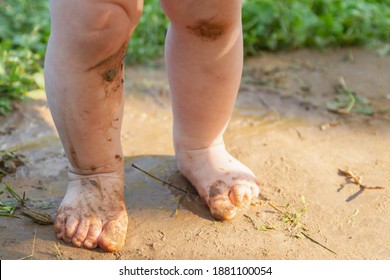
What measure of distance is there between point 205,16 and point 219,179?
505 millimetres

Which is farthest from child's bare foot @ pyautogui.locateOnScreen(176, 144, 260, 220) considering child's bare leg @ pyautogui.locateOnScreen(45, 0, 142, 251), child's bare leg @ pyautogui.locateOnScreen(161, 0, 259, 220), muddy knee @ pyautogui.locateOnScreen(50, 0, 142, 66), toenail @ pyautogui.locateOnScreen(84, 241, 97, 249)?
muddy knee @ pyautogui.locateOnScreen(50, 0, 142, 66)

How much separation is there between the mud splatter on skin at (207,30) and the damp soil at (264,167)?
0.51 meters

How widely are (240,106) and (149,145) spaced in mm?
515

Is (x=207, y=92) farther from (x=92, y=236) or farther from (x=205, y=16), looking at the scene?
(x=92, y=236)

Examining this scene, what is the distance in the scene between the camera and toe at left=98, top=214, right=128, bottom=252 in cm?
165

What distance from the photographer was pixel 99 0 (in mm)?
1499

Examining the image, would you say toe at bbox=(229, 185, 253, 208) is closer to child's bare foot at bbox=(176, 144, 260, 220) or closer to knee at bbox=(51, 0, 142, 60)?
child's bare foot at bbox=(176, 144, 260, 220)

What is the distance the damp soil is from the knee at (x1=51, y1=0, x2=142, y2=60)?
1.74 feet

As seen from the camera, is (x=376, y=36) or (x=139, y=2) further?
(x=376, y=36)

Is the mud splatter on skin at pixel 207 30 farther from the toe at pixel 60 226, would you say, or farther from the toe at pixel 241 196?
the toe at pixel 60 226

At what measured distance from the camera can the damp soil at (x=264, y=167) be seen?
1685 mm

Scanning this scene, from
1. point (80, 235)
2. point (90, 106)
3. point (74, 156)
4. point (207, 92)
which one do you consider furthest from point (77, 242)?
point (207, 92)
